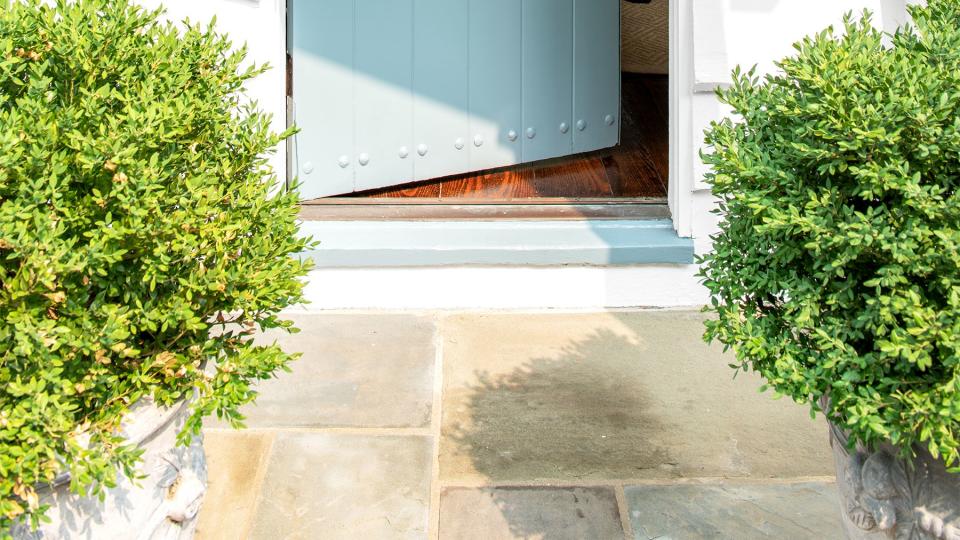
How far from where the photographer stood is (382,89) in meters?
3.99

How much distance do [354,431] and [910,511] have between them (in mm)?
1545

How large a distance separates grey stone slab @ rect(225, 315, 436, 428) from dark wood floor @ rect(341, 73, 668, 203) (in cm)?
66

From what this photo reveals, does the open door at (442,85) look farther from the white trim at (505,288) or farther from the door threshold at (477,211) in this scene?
the white trim at (505,288)

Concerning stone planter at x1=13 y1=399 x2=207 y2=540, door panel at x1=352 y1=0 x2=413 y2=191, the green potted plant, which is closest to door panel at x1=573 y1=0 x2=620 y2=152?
door panel at x1=352 y1=0 x2=413 y2=191

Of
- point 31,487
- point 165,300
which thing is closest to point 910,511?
point 165,300

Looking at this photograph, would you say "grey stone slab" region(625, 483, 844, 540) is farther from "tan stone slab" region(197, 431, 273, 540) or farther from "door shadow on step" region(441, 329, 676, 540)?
"tan stone slab" region(197, 431, 273, 540)

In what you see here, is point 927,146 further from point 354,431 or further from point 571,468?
point 354,431

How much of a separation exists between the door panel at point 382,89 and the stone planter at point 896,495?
247cm

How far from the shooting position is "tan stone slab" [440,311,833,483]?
2725 mm

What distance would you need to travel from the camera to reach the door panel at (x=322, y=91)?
3811 millimetres

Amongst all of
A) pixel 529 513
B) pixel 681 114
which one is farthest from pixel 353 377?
pixel 681 114

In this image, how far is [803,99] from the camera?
5.90ft

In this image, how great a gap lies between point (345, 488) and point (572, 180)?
2.21 metres

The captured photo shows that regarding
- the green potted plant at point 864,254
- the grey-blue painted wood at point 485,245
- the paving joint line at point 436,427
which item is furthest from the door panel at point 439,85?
the green potted plant at point 864,254
